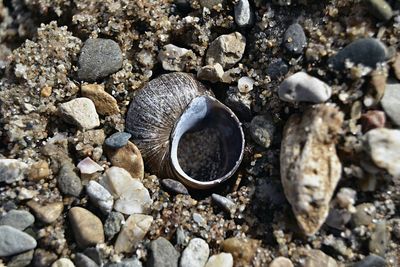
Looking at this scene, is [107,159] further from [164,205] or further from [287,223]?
[287,223]

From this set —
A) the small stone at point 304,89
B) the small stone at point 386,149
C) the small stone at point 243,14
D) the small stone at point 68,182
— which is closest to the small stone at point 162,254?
the small stone at point 68,182

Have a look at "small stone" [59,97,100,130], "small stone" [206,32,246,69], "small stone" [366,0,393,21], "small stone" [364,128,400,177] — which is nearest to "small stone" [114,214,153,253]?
"small stone" [59,97,100,130]

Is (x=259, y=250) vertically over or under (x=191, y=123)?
under

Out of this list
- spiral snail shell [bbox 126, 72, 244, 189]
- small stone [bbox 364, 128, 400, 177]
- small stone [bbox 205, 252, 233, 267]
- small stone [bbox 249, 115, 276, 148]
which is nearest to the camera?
small stone [bbox 364, 128, 400, 177]

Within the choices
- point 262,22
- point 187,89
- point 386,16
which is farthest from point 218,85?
point 386,16

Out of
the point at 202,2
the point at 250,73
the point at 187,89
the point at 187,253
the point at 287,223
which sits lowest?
the point at 187,253

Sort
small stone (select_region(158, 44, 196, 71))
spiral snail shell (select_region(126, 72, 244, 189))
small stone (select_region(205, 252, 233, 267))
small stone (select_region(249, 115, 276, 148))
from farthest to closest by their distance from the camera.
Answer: small stone (select_region(158, 44, 196, 71)) < spiral snail shell (select_region(126, 72, 244, 189)) < small stone (select_region(249, 115, 276, 148)) < small stone (select_region(205, 252, 233, 267))

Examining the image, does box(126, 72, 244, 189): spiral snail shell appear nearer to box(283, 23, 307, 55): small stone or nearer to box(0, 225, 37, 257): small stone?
box(283, 23, 307, 55): small stone
